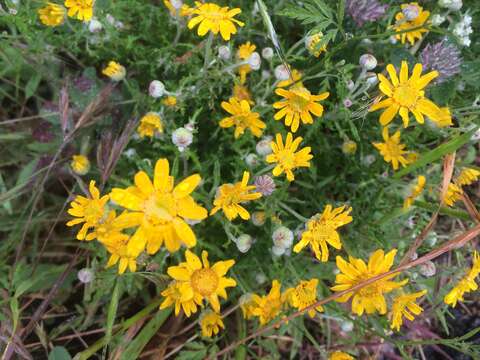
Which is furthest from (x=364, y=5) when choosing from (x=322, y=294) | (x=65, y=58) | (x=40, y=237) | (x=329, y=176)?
(x=40, y=237)

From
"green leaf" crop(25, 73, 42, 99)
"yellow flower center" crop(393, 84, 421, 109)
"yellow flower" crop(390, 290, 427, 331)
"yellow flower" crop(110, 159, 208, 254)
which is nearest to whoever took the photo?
"yellow flower" crop(110, 159, 208, 254)

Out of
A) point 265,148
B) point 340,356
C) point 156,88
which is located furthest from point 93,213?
point 340,356

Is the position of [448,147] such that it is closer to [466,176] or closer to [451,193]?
[451,193]

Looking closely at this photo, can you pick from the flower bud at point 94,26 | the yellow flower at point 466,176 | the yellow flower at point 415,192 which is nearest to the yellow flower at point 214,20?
the flower bud at point 94,26

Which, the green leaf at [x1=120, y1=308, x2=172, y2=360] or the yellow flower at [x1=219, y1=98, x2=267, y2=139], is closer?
the yellow flower at [x1=219, y1=98, x2=267, y2=139]

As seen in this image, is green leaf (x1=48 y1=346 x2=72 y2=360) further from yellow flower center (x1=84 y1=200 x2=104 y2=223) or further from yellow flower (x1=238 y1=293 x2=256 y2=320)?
yellow flower (x1=238 y1=293 x2=256 y2=320)

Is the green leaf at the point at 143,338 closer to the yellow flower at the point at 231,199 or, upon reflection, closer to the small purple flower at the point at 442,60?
the yellow flower at the point at 231,199

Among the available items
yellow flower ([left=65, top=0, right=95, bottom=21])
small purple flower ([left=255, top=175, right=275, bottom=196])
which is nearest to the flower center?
small purple flower ([left=255, top=175, right=275, bottom=196])
